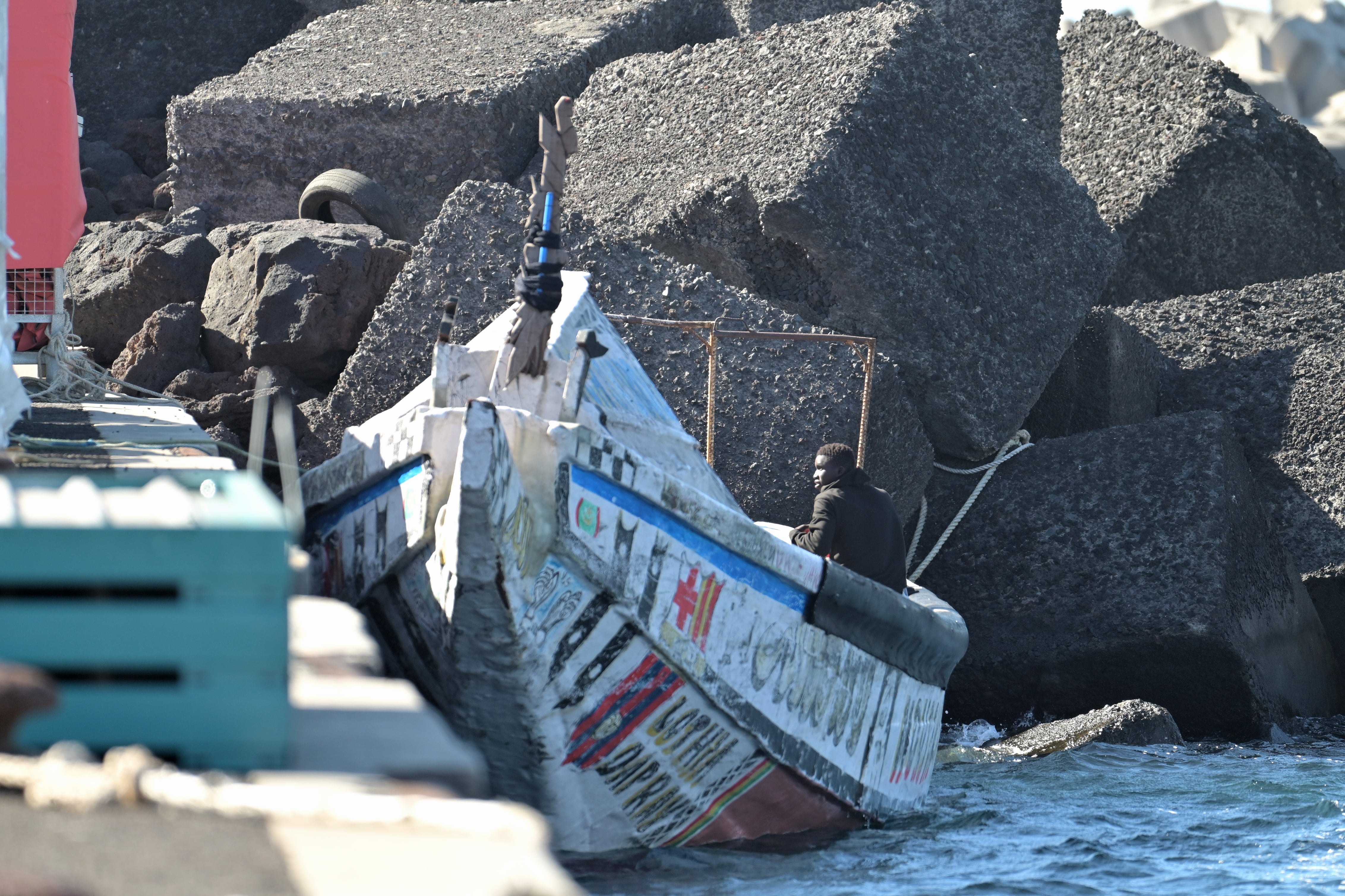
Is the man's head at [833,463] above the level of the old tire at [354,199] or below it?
below

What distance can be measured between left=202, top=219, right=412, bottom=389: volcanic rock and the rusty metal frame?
63.4 inches

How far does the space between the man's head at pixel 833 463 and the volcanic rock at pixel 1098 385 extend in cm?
318

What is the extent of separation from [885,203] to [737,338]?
4.37 ft

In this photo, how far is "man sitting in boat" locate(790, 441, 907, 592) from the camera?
6156 millimetres

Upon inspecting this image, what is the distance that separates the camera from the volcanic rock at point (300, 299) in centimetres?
764

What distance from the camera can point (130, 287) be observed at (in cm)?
834

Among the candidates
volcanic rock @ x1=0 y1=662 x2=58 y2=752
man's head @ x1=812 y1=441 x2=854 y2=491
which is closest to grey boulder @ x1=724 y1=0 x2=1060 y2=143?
man's head @ x1=812 y1=441 x2=854 y2=491

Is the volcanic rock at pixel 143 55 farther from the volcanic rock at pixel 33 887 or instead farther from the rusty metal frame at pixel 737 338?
the volcanic rock at pixel 33 887

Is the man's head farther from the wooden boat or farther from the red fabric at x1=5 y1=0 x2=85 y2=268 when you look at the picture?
the red fabric at x1=5 y1=0 x2=85 y2=268

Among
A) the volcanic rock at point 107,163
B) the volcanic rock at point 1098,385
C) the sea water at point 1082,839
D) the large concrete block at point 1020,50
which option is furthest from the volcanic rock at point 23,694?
the volcanic rock at point 107,163

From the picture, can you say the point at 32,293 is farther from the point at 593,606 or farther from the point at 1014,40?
the point at 1014,40

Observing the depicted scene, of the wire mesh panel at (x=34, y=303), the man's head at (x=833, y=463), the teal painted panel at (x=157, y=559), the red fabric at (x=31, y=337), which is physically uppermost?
the wire mesh panel at (x=34, y=303)

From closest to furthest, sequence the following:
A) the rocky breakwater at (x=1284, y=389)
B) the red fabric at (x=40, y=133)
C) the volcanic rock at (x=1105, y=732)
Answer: the red fabric at (x=40, y=133) < the volcanic rock at (x=1105, y=732) < the rocky breakwater at (x=1284, y=389)

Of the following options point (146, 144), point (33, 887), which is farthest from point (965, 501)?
point (146, 144)
